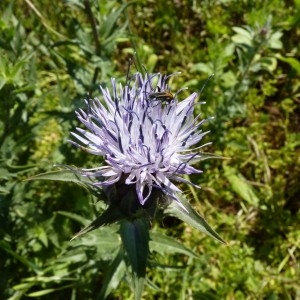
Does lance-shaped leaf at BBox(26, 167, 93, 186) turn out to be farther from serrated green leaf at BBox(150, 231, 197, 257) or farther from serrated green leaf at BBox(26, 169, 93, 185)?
serrated green leaf at BBox(150, 231, 197, 257)

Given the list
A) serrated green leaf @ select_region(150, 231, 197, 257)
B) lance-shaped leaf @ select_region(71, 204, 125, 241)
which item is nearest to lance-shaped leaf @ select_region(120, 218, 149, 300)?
lance-shaped leaf @ select_region(71, 204, 125, 241)

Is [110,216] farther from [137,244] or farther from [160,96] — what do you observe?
[160,96]

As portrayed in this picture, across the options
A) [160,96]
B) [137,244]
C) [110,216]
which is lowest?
[137,244]

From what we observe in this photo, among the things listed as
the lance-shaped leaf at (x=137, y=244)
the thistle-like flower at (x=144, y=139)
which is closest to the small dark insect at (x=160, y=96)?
the thistle-like flower at (x=144, y=139)

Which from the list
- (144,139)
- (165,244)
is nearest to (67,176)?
(144,139)

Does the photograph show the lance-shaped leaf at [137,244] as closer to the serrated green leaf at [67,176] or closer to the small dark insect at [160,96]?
the serrated green leaf at [67,176]
